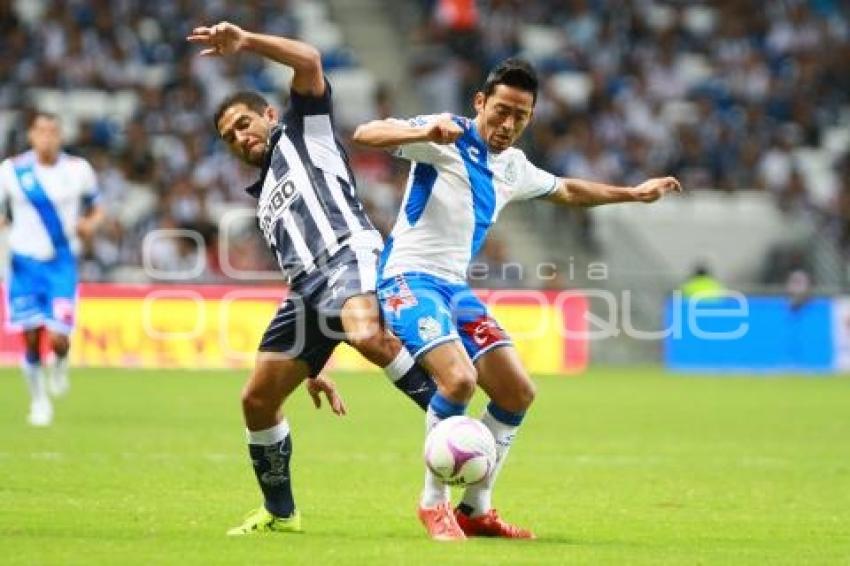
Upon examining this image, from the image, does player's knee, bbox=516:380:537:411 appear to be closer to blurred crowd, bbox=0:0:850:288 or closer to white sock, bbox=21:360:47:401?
white sock, bbox=21:360:47:401

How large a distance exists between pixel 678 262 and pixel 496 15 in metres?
6.52

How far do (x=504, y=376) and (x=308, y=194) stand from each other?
1.46 metres

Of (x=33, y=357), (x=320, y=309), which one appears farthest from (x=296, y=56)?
(x=33, y=357)

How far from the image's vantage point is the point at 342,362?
28.5m

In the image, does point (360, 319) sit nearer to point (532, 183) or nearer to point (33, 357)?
point (532, 183)

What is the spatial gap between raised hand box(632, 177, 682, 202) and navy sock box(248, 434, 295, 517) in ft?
8.16

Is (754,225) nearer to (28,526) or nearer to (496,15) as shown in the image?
(496,15)

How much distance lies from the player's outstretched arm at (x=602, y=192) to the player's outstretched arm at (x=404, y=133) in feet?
6.00

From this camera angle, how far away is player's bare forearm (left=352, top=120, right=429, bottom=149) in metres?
8.88

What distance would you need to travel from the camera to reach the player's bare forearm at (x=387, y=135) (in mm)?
8875

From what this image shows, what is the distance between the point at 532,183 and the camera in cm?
1038

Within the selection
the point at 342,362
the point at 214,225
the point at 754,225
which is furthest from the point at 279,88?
the point at 754,225

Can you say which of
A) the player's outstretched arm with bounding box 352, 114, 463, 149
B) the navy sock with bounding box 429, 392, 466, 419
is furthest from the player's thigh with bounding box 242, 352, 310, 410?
the player's outstretched arm with bounding box 352, 114, 463, 149

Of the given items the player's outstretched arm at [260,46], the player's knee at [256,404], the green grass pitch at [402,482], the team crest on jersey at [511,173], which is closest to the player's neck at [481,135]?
the team crest on jersey at [511,173]
